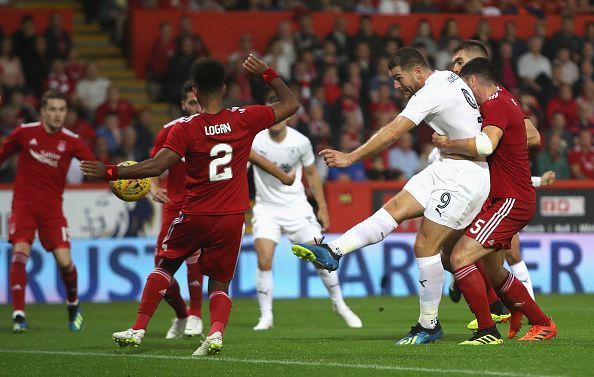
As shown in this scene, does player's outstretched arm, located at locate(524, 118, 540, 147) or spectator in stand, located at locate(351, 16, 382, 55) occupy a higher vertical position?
spectator in stand, located at locate(351, 16, 382, 55)

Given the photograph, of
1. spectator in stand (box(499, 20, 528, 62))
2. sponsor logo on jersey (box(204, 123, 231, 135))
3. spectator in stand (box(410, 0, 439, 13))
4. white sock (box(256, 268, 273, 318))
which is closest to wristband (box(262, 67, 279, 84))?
sponsor logo on jersey (box(204, 123, 231, 135))

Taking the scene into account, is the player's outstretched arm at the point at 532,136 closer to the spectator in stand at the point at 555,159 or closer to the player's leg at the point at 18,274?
the player's leg at the point at 18,274

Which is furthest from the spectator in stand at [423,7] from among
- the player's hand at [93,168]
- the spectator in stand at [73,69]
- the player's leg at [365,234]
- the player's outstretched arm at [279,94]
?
the player's hand at [93,168]

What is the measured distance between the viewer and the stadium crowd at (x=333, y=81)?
20.0m

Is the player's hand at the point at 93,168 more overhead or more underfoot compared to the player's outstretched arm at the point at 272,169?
more overhead

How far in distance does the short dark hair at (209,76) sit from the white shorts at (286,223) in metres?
4.63

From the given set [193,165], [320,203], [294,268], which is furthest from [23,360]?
[294,268]

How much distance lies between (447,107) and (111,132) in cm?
1083

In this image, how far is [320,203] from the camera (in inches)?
534

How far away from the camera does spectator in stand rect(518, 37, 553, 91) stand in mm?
23134

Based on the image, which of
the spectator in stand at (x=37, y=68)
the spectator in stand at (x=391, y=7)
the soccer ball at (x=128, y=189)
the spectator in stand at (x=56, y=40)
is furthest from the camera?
the spectator in stand at (x=391, y=7)

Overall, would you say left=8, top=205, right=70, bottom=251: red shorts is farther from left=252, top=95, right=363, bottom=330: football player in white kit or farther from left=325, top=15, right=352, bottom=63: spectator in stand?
left=325, top=15, right=352, bottom=63: spectator in stand

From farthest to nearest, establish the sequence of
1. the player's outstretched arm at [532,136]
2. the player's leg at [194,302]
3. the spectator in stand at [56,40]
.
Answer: the spectator in stand at [56,40] < the player's leg at [194,302] < the player's outstretched arm at [532,136]

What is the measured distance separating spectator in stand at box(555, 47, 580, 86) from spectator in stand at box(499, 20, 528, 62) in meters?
0.69
